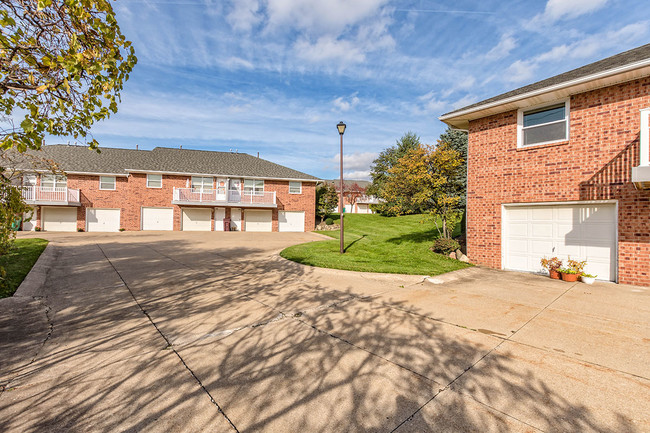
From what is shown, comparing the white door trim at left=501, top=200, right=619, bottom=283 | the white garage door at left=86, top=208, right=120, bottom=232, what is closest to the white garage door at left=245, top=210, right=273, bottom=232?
the white garage door at left=86, top=208, right=120, bottom=232

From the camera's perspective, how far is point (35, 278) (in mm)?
6855

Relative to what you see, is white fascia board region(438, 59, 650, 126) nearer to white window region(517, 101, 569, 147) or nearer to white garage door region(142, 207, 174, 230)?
white window region(517, 101, 569, 147)

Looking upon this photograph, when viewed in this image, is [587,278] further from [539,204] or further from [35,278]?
[35,278]

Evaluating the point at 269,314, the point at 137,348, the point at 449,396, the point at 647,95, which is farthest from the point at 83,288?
the point at 647,95

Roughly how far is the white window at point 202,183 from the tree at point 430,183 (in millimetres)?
18020

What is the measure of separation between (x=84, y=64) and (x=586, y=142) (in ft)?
34.7

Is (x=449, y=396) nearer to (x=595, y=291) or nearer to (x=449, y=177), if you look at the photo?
(x=595, y=291)

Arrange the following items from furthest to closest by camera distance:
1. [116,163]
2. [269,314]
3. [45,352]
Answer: [116,163], [269,314], [45,352]

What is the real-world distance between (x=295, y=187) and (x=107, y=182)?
601 inches

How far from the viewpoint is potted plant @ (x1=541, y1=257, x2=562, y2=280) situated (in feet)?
25.8

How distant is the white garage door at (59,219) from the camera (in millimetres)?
22016

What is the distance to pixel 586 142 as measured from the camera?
7.77 meters

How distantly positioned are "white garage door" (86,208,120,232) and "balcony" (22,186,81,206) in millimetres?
1462

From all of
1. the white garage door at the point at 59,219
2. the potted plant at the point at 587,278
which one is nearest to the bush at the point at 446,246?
the potted plant at the point at 587,278
